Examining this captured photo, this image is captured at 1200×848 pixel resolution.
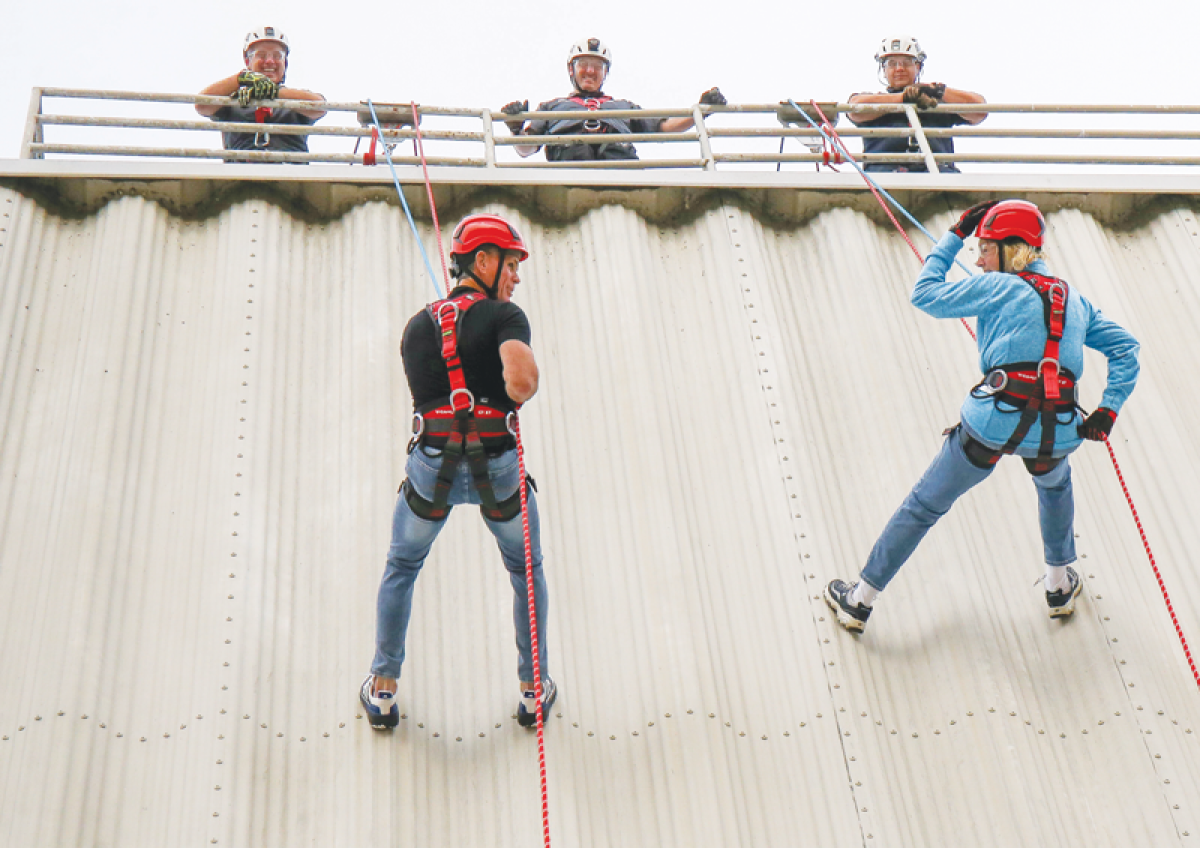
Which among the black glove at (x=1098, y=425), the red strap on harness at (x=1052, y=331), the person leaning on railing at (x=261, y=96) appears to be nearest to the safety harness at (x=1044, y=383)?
the red strap on harness at (x=1052, y=331)

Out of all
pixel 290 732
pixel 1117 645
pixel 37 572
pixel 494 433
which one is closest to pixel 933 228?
pixel 1117 645

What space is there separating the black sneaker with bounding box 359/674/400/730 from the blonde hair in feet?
10.5

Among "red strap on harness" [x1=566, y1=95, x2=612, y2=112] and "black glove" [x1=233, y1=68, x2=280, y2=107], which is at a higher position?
"red strap on harness" [x1=566, y1=95, x2=612, y2=112]

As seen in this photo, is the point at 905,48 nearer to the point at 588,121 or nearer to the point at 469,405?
the point at 588,121

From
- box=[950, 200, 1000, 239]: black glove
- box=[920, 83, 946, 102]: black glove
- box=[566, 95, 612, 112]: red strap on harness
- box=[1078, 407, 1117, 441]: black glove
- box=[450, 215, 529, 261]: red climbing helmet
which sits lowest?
box=[1078, 407, 1117, 441]: black glove

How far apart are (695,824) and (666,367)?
2570 millimetres

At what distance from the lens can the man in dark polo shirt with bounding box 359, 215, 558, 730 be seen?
Answer: 4008mm

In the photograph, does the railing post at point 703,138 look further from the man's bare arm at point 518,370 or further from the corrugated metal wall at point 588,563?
the man's bare arm at point 518,370

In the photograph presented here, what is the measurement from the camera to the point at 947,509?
16.1 feet

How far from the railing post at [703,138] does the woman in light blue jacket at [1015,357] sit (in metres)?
2.60

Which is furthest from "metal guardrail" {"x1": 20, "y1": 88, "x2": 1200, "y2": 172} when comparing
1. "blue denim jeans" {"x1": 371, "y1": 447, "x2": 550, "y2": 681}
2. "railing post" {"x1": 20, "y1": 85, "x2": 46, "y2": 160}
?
"blue denim jeans" {"x1": 371, "y1": 447, "x2": 550, "y2": 681}

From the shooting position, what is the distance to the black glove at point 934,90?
7.82 meters

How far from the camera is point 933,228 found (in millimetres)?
7105

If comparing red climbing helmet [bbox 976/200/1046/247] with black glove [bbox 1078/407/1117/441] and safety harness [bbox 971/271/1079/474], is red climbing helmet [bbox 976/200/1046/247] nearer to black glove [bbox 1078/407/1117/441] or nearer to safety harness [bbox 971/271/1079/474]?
safety harness [bbox 971/271/1079/474]
